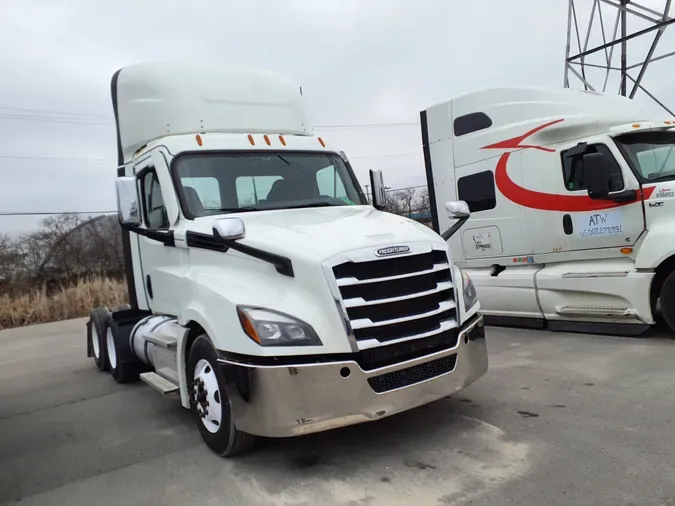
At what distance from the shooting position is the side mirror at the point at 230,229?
393cm

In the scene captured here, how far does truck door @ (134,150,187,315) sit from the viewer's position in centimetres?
506

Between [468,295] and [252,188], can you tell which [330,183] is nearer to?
[252,188]

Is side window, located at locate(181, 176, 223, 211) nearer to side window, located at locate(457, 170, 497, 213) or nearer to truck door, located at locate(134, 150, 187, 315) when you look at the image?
truck door, located at locate(134, 150, 187, 315)

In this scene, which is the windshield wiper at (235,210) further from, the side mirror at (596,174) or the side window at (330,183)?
the side mirror at (596,174)

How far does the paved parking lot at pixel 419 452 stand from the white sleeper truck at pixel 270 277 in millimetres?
380

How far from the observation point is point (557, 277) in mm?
7688

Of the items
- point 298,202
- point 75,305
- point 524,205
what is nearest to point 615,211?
point 524,205

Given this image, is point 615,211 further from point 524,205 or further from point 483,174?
point 483,174

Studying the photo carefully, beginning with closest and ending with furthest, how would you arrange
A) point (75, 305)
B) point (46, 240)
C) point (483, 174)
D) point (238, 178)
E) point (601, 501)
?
point (601, 501) → point (238, 178) → point (483, 174) → point (75, 305) → point (46, 240)

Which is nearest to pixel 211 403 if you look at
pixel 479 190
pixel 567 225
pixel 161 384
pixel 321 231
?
pixel 161 384

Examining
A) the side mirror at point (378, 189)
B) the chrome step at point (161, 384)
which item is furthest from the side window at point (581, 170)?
the chrome step at point (161, 384)

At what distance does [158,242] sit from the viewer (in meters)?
5.55

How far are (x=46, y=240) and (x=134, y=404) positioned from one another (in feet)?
63.1

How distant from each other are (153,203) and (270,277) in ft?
7.30
